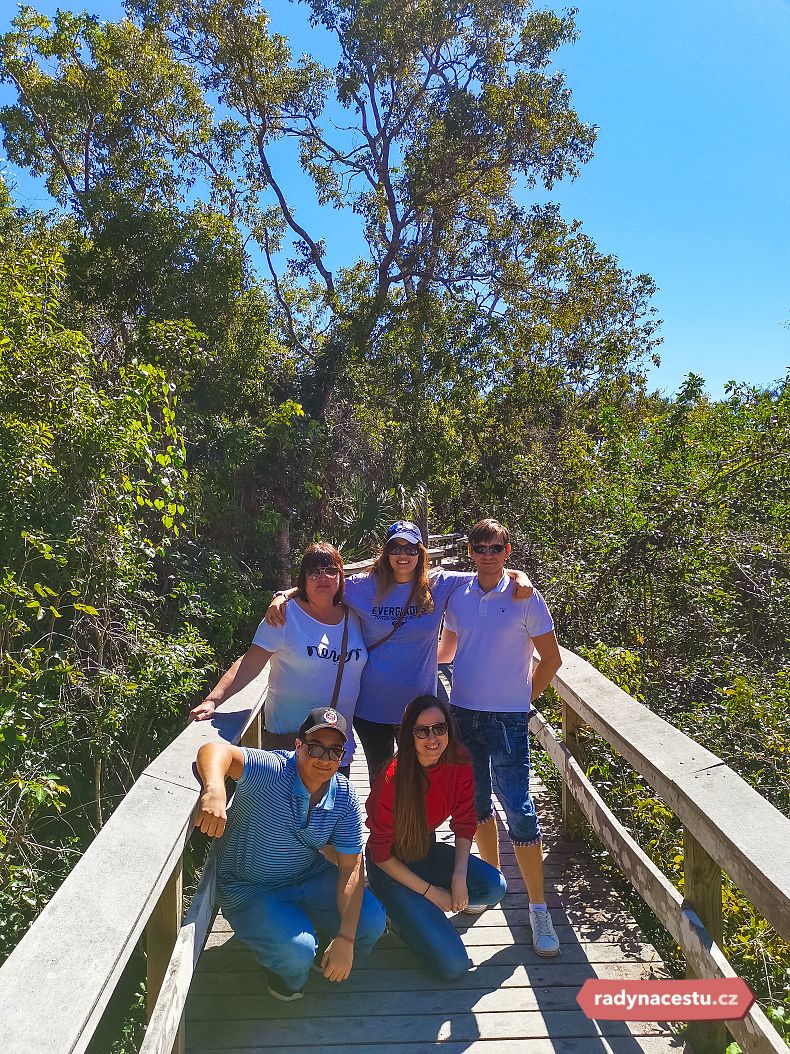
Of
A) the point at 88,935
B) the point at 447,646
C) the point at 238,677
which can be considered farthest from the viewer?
the point at 447,646

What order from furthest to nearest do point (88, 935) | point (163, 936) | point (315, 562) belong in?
point (315, 562) → point (163, 936) → point (88, 935)

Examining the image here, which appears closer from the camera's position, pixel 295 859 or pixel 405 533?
pixel 295 859

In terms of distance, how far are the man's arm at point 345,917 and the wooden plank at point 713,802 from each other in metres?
1.03

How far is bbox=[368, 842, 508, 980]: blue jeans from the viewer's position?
9.93 feet

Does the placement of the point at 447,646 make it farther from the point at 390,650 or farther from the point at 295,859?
the point at 295,859

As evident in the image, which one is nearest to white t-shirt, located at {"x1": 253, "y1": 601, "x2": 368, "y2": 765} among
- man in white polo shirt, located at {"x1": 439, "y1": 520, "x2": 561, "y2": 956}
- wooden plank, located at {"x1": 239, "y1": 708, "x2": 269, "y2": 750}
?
man in white polo shirt, located at {"x1": 439, "y1": 520, "x2": 561, "y2": 956}

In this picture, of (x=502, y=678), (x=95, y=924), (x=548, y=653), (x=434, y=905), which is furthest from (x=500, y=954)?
(x=95, y=924)

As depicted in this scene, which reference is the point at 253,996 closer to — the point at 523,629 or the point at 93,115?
the point at 523,629

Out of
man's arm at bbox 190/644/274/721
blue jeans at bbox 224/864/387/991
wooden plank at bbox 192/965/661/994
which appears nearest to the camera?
blue jeans at bbox 224/864/387/991

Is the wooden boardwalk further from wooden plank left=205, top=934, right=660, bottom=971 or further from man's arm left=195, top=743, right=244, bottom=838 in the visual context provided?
man's arm left=195, top=743, right=244, bottom=838

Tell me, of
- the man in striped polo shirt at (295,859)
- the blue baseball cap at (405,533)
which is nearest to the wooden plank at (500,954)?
the man in striped polo shirt at (295,859)

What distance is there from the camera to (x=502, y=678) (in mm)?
3445

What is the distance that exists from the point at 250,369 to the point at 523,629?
36.2ft

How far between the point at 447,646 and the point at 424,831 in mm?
856
